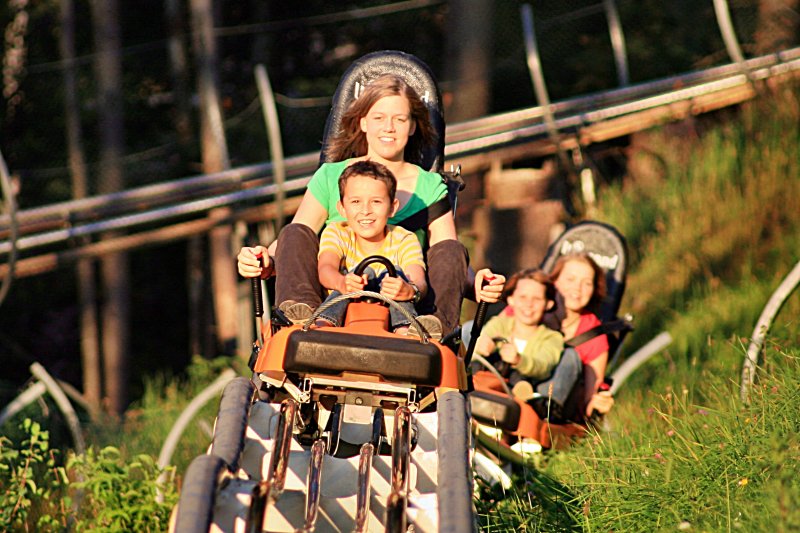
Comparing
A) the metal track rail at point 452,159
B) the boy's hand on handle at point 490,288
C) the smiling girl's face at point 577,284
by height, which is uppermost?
the metal track rail at point 452,159

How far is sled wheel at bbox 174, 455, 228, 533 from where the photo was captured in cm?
355

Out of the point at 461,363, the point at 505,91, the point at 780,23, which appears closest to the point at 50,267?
the point at 461,363

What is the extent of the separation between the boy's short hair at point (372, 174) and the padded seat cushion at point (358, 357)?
84cm

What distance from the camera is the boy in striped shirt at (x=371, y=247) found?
4488 millimetres

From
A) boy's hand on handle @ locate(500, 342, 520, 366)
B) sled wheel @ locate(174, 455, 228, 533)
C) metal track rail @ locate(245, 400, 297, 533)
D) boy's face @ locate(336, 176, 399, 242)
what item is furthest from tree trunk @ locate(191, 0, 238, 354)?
sled wheel @ locate(174, 455, 228, 533)

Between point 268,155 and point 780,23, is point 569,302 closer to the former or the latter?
point 780,23

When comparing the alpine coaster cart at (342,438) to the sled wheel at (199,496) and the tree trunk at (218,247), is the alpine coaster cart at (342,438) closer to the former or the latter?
the sled wheel at (199,496)

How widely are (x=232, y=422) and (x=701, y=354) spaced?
4686mm

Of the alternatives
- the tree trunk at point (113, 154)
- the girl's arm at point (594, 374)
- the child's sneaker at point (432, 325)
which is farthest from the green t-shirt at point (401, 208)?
the tree trunk at point (113, 154)

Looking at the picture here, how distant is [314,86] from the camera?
17172mm

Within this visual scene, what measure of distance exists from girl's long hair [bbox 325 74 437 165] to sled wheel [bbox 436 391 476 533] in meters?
1.62

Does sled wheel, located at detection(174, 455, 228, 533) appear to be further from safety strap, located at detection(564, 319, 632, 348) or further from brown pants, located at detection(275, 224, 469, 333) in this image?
safety strap, located at detection(564, 319, 632, 348)

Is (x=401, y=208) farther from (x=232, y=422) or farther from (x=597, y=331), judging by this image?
(x=597, y=331)

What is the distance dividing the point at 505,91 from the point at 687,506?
10252mm
